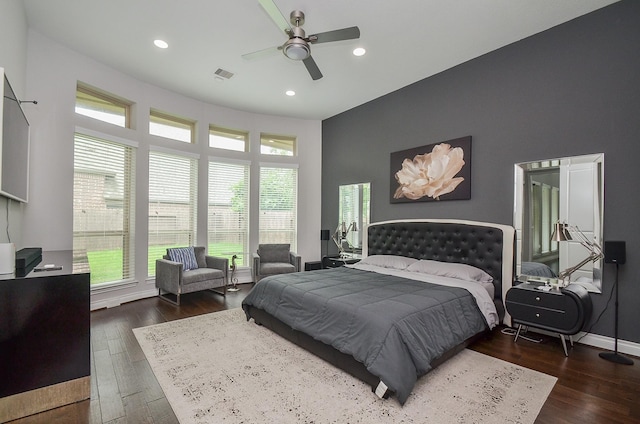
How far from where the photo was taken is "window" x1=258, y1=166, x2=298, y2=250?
20.6ft

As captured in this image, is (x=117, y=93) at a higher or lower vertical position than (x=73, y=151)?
higher

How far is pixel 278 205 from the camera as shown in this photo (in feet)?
21.0

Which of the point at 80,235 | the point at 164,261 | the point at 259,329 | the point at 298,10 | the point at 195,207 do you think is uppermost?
the point at 298,10

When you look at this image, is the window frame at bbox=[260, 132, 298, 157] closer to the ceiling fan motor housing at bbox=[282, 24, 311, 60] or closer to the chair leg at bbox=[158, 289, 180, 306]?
the chair leg at bbox=[158, 289, 180, 306]

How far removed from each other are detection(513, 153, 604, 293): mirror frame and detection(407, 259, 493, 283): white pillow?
456mm

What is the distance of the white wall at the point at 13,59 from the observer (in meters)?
2.47

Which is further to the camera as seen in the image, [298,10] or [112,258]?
[112,258]

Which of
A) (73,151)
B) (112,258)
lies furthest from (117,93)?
(112,258)

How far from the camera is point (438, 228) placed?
426 cm

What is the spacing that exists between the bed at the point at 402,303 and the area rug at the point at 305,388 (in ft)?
0.43

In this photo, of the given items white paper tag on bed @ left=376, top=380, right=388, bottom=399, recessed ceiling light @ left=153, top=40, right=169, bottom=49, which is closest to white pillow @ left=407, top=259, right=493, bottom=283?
white paper tag on bed @ left=376, top=380, right=388, bottom=399

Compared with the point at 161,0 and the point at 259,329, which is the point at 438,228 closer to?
the point at 259,329

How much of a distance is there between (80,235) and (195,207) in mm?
1777

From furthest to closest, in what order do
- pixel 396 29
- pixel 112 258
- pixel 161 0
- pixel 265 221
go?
pixel 265 221
pixel 112 258
pixel 396 29
pixel 161 0
